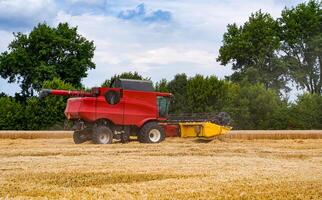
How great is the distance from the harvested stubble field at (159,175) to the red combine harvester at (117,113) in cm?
490

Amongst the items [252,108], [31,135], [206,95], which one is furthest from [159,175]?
[206,95]

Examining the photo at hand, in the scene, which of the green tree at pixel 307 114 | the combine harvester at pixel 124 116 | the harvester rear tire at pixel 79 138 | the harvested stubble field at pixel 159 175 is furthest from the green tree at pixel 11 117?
the harvested stubble field at pixel 159 175

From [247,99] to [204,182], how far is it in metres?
38.1

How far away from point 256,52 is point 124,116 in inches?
1649

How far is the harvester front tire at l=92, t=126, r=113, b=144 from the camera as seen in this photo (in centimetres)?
2484

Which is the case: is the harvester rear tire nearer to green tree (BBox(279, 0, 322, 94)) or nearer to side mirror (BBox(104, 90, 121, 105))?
side mirror (BBox(104, 90, 121, 105))

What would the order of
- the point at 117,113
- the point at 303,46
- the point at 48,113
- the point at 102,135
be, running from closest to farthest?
the point at 102,135
the point at 117,113
the point at 48,113
the point at 303,46

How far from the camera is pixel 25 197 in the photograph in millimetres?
9938

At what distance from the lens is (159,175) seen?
12.9 m

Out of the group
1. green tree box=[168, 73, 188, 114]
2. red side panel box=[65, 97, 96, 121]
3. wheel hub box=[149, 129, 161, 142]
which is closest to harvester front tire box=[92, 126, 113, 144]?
red side panel box=[65, 97, 96, 121]

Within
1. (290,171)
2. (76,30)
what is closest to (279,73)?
(76,30)

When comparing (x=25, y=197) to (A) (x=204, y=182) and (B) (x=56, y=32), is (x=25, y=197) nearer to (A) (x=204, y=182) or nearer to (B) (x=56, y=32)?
(A) (x=204, y=182)

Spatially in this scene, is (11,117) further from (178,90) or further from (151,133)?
(151,133)

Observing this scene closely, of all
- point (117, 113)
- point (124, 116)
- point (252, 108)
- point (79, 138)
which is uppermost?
point (252, 108)
